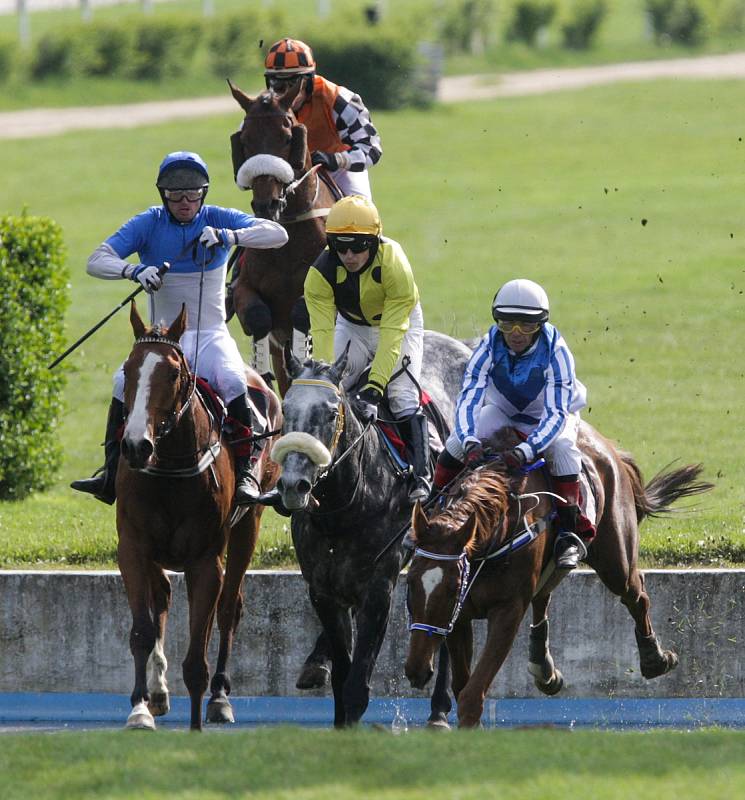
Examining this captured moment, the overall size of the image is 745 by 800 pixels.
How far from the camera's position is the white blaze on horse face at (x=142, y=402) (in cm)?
816

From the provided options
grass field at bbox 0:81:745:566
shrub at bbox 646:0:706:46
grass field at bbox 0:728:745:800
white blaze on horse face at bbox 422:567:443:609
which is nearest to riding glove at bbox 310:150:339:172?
grass field at bbox 0:81:745:566

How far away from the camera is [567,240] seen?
24781 mm

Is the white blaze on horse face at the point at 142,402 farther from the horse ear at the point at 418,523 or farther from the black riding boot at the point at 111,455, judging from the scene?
the horse ear at the point at 418,523

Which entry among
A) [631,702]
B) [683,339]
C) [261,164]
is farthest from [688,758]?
[683,339]

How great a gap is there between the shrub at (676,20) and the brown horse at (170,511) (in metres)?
35.1

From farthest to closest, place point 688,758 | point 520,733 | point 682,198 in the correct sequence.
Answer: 1. point 682,198
2. point 520,733
3. point 688,758

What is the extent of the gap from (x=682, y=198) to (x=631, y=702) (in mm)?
17523

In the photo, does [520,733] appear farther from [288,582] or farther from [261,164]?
[261,164]

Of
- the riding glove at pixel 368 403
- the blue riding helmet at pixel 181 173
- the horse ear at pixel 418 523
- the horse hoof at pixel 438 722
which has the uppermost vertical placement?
the blue riding helmet at pixel 181 173

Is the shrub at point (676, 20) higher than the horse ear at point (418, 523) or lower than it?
lower

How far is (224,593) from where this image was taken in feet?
33.7

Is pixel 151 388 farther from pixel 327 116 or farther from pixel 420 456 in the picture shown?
pixel 327 116

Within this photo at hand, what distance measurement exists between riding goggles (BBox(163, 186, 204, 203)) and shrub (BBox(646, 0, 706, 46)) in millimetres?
34431

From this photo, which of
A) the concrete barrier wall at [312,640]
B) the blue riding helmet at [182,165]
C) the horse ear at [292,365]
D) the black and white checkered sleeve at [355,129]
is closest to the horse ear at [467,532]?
the horse ear at [292,365]
